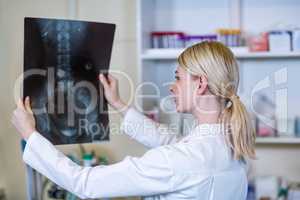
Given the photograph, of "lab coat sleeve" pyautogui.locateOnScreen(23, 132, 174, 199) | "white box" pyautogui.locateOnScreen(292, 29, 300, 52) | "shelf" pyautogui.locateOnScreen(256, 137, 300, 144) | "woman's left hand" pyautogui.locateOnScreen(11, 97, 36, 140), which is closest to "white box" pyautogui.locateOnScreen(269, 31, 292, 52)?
"white box" pyautogui.locateOnScreen(292, 29, 300, 52)

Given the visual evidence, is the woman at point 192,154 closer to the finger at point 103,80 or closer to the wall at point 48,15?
the finger at point 103,80

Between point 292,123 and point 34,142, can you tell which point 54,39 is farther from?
point 292,123

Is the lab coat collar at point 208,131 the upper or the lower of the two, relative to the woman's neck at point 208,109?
lower

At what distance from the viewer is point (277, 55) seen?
1890mm

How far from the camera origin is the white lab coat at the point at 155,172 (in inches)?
42.1

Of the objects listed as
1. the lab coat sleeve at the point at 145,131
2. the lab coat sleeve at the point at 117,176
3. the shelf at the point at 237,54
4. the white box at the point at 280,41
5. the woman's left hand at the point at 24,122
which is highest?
the white box at the point at 280,41

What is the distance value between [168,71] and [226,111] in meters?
A: 0.98

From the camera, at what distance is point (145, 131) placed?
1.50 meters

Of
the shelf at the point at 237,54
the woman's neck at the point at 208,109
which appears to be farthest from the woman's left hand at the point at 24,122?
the shelf at the point at 237,54

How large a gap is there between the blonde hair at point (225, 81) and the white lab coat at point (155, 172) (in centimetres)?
5

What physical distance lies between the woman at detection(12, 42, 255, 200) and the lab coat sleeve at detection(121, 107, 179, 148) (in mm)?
289

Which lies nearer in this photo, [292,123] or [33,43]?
[33,43]

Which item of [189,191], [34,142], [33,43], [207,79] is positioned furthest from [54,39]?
[189,191]

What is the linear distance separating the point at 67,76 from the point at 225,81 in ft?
1.66
